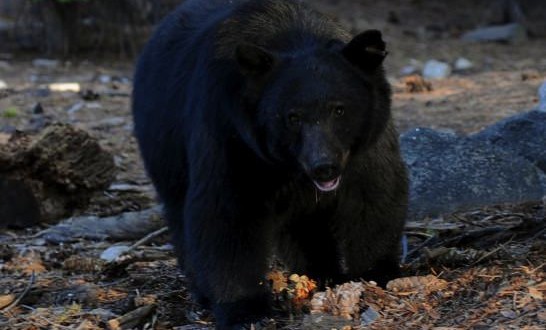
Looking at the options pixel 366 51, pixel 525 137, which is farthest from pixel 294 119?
pixel 525 137

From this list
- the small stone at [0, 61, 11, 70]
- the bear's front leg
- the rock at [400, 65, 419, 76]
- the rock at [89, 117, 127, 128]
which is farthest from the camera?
the small stone at [0, 61, 11, 70]

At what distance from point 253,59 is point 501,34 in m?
10.9

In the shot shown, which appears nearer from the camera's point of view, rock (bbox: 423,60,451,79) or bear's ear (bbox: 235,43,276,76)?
bear's ear (bbox: 235,43,276,76)

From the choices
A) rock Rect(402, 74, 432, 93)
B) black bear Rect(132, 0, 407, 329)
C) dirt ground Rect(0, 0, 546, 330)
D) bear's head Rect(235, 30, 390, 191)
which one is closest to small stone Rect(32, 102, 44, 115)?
dirt ground Rect(0, 0, 546, 330)

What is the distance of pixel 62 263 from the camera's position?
20.8 ft

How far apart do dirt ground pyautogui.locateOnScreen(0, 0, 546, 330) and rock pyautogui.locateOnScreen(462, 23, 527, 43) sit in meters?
2.17

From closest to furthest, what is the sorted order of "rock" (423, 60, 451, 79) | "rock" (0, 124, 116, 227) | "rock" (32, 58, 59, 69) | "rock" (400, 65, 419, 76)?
"rock" (0, 124, 116, 227) < "rock" (423, 60, 451, 79) < "rock" (400, 65, 419, 76) < "rock" (32, 58, 59, 69)

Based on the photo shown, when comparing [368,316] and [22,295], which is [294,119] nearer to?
[368,316]

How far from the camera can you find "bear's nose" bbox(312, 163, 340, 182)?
173 inches

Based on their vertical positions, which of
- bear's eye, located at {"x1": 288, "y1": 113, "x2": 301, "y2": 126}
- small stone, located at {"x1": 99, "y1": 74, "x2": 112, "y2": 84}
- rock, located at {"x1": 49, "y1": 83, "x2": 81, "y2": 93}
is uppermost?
bear's eye, located at {"x1": 288, "y1": 113, "x2": 301, "y2": 126}

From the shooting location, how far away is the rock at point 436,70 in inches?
487

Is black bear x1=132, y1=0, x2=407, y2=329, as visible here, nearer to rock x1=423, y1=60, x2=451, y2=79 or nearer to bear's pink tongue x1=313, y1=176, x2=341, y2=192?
bear's pink tongue x1=313, y1=176, x2=341, y2=192

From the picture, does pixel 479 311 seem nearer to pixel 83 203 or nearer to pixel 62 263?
pixel 62 263

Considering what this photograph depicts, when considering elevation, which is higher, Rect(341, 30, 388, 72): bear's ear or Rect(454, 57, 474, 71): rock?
Rect(341, 30, 388, 72): bear's ear
